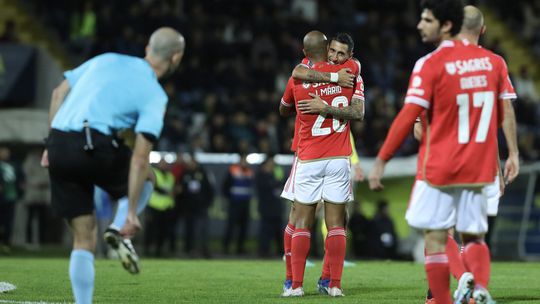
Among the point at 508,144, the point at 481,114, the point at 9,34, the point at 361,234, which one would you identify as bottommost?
the point at 361,234

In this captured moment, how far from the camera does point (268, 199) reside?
2212cm

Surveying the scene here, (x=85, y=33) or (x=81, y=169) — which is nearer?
(x=81, y=169)

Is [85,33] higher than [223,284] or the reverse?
higher

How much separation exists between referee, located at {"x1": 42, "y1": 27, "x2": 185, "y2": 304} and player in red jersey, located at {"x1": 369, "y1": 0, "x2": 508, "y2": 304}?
5.31 ft

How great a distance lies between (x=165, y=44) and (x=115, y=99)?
1.64 ft

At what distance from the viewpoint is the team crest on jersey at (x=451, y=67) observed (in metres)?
7.69

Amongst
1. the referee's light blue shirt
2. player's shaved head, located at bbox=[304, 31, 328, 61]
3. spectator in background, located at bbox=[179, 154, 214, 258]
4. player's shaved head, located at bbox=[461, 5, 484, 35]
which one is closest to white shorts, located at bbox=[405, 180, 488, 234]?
player's shaved head, located at bbox=[461, 5, 484, 35]

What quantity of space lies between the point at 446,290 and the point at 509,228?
15012 millimetres

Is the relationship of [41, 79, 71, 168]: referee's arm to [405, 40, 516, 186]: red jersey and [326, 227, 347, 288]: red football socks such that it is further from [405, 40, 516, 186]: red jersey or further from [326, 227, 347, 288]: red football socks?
[326, 227, 347, 288]: red football socks

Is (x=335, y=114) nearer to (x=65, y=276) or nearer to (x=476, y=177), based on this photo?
(x=476, y=177)

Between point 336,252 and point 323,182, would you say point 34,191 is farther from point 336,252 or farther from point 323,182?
point 336,252

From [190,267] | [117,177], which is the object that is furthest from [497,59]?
[190,267]

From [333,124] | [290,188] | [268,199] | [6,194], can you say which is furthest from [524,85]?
[333,124]

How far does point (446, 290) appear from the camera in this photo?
25.7 feet
